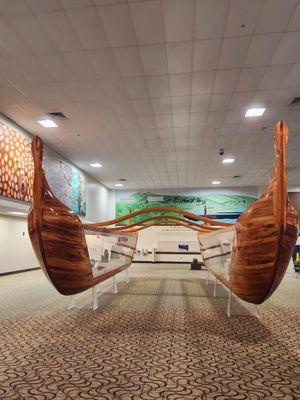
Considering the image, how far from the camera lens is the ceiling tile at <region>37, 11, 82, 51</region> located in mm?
3996

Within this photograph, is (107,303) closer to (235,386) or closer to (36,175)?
(36,175)

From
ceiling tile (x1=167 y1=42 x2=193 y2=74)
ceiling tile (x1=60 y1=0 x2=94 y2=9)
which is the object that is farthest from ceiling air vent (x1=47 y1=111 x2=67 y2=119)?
ceiling tile (x1=60 y1=0 x2=94 y2=9)

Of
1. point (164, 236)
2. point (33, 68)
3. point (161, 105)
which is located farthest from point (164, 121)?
point (164, 236)

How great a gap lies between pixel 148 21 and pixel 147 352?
4.08m

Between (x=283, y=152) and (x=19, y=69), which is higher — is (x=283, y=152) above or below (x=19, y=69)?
below

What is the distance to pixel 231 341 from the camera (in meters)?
2.88

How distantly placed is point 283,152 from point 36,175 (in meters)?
2.48

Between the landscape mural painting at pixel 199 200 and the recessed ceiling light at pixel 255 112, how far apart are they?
31.0 ft

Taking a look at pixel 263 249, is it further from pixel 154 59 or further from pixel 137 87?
pixel 137 87

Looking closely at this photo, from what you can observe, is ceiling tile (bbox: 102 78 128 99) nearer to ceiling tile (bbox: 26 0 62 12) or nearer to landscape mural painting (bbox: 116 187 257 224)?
ceiling tile (bbox: 26 0 62 12)

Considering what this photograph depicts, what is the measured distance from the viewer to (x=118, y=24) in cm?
414

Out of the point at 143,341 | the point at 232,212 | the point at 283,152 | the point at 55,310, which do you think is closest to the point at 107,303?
the point at 55,310

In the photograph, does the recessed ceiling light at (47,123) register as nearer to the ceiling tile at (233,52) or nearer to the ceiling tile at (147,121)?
the ceiling tile at (147,121)

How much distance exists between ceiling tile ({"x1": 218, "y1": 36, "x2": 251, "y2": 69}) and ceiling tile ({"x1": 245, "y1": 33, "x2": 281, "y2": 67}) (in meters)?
A: 0.09
